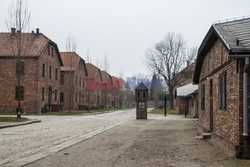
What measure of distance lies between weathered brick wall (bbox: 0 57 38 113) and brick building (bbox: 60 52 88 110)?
1156cm

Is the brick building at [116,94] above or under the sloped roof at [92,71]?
under

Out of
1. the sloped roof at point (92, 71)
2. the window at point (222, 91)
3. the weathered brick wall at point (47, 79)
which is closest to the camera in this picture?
the window at point (222, 91)

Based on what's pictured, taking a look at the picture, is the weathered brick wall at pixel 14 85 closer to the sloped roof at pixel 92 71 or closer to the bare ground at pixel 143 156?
the bare ground at pixel 143 156

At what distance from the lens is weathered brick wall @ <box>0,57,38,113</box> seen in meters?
37.1

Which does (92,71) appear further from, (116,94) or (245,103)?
(245,103)

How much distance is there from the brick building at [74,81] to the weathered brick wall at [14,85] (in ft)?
37.9

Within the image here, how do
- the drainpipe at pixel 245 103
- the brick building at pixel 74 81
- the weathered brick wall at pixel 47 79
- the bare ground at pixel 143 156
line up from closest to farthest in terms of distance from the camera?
the bare ground at pixel 143 156
the drainpipe at pixel 245 103
the weathered brick wall at pixel 47 79
the brick building at pixel 74 81

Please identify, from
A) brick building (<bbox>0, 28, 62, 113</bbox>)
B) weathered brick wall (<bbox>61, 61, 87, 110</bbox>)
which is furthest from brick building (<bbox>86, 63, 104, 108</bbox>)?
brick building (<bbox>0, 28, 62, 113</bbox>)

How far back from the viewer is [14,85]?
123 feet

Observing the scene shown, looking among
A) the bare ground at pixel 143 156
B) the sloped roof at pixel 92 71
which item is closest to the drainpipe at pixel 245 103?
the bare ground at pixel 143 156

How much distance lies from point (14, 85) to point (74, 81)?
44.6ft

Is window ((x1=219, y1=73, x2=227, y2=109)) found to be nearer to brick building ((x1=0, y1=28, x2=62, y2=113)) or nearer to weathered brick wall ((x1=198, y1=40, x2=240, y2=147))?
weathered brick wall ((x1=198, y1=40, x2=240, y2=147))

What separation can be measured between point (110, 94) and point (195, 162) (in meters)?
72.9

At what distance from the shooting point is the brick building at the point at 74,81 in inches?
1999
